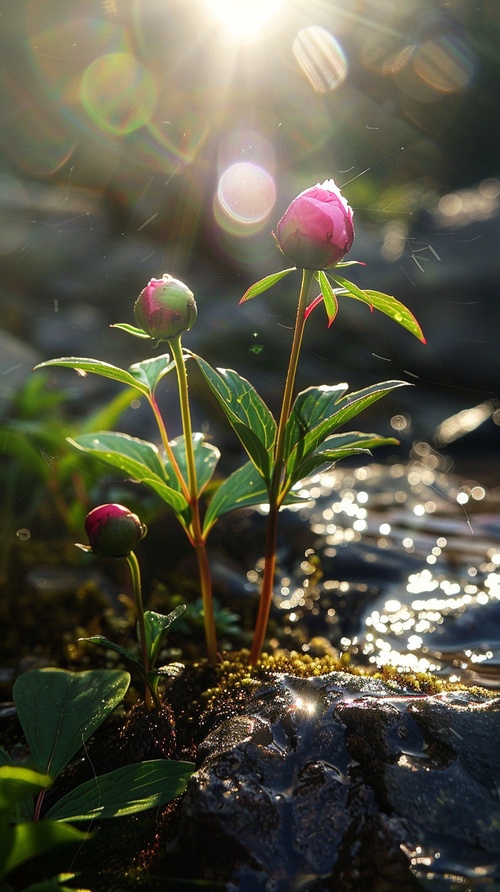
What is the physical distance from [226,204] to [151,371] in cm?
438

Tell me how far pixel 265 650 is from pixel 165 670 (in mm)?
723

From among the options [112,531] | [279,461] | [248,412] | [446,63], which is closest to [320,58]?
[446,63]

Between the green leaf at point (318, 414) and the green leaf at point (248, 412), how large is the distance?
54 millimetres

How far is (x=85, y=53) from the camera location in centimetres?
420

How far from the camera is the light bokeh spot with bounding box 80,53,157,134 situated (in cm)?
453

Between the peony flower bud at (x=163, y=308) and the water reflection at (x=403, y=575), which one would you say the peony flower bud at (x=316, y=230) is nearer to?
the peony flower bud at (x=163, y=308)

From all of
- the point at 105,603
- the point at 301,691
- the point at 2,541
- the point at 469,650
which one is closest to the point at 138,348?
the point at 2,541

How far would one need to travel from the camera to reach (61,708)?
4.20 feet

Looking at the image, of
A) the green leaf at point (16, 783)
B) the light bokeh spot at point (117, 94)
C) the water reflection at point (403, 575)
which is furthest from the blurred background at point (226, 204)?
the green leaf at point (16, 783)

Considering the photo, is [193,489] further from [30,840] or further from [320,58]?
[320,58]

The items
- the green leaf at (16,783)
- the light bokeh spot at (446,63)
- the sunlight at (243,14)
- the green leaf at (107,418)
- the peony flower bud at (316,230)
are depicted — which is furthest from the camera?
the light bokeh spot at (446,63)

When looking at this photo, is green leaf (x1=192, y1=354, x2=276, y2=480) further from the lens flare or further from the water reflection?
the lens flare

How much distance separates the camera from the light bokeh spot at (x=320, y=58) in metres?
5.18

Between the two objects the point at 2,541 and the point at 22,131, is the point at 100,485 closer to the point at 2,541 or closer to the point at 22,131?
the point at 2,541
